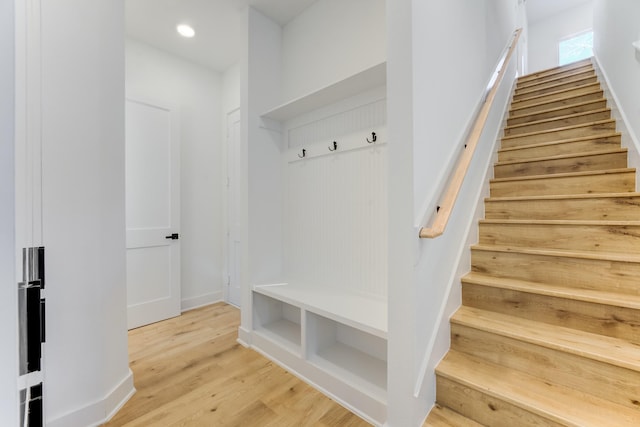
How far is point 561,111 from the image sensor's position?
2854 mm

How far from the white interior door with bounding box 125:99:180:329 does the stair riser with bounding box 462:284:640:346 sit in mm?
2910

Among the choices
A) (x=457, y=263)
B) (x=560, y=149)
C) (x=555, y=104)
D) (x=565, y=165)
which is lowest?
(x=457, y=263)

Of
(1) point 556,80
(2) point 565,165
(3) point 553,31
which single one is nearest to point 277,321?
(2) point 565,165

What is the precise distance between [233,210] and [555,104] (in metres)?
3.87

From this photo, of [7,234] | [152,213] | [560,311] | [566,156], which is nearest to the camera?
[7,234]

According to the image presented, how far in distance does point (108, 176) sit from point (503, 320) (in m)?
2.46

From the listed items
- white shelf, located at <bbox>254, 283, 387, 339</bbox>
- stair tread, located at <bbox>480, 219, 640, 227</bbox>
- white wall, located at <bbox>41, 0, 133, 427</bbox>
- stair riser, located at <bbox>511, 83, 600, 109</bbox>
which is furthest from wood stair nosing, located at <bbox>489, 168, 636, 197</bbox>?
white wall, located at <bbox>41, 0, 133, 427</bbox>

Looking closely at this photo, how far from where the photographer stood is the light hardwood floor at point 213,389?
5.25 feet

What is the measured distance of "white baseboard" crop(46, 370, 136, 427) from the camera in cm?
146

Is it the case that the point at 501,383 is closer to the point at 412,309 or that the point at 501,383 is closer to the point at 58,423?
the point at 412,309

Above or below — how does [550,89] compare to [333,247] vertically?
above

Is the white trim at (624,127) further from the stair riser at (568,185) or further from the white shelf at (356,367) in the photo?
the white shelf at (356,367)

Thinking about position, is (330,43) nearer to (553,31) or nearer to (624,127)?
(624,127)

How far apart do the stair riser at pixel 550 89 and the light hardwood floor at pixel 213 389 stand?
13.7 ft
